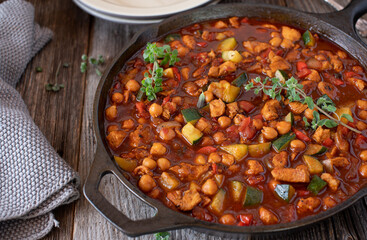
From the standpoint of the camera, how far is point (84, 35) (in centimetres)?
493

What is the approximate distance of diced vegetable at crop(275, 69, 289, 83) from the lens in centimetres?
374

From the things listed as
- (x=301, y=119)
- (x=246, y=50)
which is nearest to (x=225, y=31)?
(x=246, y=50)

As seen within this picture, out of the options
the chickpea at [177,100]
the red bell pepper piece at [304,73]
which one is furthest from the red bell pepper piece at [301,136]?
the chickpea at [177,100]

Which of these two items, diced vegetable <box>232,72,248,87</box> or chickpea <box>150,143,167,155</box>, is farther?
diced vegetable <box>232,72,248,87</box>

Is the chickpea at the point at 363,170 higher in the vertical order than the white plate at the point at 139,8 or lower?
lower

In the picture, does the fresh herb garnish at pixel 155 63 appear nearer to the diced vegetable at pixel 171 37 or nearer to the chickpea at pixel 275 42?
the diced vegetable at pixel 171 37

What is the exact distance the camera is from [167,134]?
348cm

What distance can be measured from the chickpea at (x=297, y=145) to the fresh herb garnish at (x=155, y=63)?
1133 millimetres

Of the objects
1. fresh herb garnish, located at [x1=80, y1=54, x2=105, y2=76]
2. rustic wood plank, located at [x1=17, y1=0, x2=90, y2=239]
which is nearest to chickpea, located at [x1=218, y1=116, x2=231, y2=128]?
rustic wood plank, located at [x1=17, y1=0, x2=90, y2=239]

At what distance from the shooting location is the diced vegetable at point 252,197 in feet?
10.2

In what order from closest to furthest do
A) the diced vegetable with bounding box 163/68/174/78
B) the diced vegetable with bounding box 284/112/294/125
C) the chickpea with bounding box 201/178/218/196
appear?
the chickpea with bounding box 201/178/218/196 → the diced vegetable with bounding box 284/112/294/125 → the diced vegetable with bounding box 163/68/174/78

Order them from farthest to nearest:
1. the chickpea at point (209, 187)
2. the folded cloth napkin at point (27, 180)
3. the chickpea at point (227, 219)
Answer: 1. the folded cloth napkin at point (27, 180)
2. the chickpea at point (209, 187)
3. the chickpea at point (227, 219)

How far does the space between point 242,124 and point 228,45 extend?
923mm

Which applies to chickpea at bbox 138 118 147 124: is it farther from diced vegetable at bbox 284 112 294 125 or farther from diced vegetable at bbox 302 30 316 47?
diced vegetable at bbox 302 30 316 47
